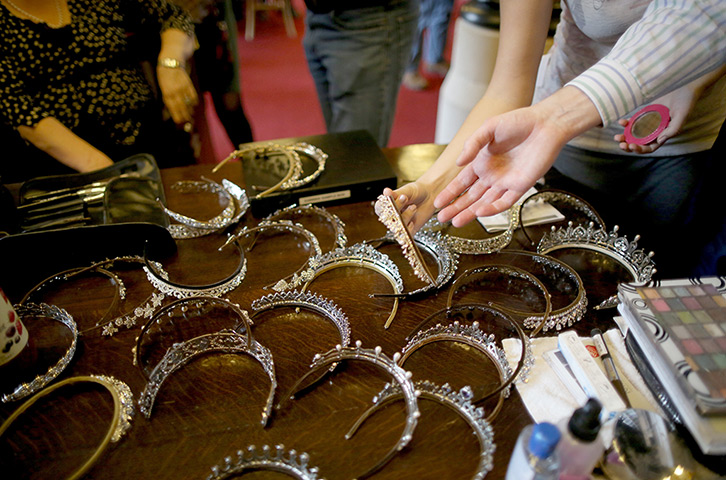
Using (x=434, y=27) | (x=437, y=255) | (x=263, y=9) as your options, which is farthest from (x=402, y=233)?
(x=263, y=9)

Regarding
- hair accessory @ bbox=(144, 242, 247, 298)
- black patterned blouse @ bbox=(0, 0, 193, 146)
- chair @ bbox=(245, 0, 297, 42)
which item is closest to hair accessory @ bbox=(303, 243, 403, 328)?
hair accessory @ bbox=(144, 242, 247, 298)

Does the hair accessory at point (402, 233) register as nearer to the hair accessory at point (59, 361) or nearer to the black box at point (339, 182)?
the black box at point (339, 182)

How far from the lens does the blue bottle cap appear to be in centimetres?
43

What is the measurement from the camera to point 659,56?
2.26 feet

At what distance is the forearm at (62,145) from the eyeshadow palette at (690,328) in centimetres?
131

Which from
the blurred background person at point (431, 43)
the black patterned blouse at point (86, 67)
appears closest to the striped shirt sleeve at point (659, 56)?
the black patterned blouse at point (86, 67)

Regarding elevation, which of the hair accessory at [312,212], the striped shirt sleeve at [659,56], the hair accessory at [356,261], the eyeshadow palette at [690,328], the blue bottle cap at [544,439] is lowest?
the hair accessory at [356,261]

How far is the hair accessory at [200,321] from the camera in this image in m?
0.70

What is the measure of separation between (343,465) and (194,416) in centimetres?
22

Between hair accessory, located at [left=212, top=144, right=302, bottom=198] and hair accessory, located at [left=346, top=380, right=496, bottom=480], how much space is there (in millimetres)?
526

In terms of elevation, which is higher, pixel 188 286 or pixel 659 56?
pixel 659 56

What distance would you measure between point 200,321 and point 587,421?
1.99 ft

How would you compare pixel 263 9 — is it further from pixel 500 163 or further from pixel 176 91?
pixel 500 163

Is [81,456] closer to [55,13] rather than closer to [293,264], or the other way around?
[293,264]
